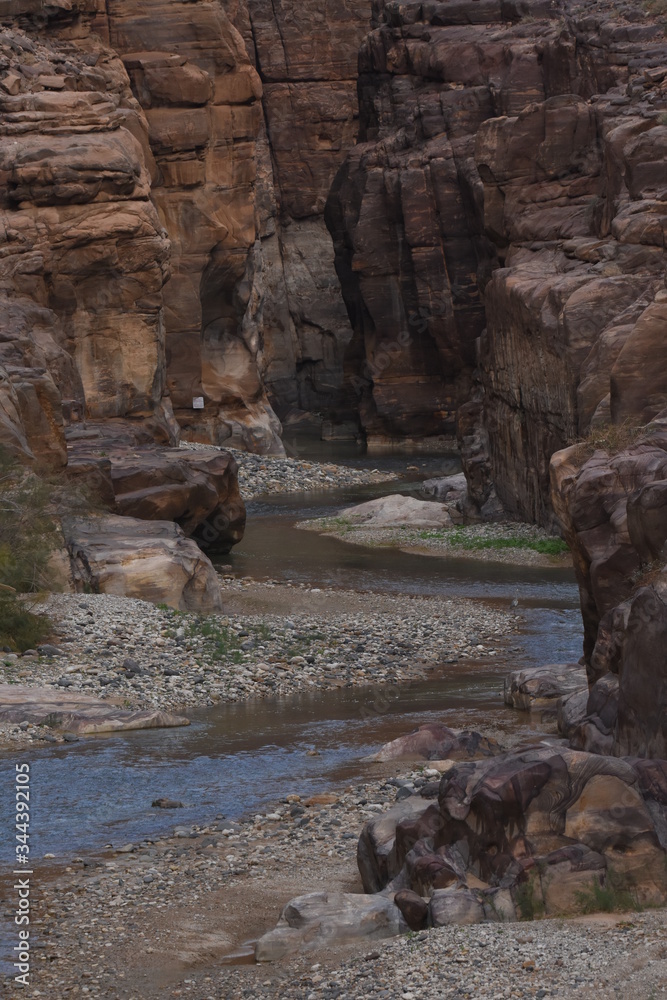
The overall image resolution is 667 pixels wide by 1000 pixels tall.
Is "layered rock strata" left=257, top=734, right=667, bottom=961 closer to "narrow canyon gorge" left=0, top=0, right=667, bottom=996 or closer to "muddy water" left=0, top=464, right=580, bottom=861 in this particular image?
"narrow canyon gorge" left=0, top=0, right=667, bottom=996

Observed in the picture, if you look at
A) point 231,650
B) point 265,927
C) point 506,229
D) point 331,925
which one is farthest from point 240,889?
point 506,229

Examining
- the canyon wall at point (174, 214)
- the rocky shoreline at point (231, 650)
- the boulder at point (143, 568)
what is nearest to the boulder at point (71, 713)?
the rocky shoreline at point (231, 650)

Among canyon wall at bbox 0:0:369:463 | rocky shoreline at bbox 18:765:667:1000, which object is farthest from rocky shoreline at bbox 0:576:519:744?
canyon wall at bbox 0:0:369:463

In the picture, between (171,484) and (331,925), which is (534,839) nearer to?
(331,925)

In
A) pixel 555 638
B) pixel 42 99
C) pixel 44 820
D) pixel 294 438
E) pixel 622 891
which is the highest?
pixel 42 99

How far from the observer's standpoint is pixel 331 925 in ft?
32.3

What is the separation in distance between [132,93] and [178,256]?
23.2 feet

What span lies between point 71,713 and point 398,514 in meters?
25.6

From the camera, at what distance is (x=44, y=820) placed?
13859mm

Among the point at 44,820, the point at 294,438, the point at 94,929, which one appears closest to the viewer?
the point at 94,929

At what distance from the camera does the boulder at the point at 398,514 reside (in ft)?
138

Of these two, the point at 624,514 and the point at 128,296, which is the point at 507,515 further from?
the point at 624,514

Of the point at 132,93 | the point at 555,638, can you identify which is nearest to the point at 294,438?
the point at 132,93

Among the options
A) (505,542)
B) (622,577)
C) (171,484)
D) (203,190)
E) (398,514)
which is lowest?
(398,514)
